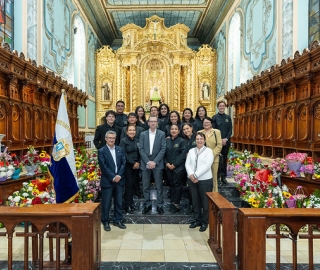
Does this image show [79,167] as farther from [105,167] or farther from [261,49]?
[261,49]

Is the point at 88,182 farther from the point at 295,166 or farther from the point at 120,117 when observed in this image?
the point at 295,166

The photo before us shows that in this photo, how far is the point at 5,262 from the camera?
9.76 ft

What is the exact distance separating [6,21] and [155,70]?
31.0 feet

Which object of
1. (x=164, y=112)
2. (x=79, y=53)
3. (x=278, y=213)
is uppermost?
(x=79, y=53)

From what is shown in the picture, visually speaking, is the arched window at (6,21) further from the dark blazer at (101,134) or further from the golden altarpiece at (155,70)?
the golden altarpiece at (155,70)

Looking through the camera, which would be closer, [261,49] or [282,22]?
[282,22]

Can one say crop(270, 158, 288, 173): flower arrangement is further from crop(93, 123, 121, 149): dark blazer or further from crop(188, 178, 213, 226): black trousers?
crop(93, 123, 121, 149): dark blazer

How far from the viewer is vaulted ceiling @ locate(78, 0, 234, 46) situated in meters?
13.9

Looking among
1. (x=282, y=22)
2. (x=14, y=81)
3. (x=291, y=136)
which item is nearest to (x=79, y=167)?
(x=14, y=81)

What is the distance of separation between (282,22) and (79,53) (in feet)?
30.8

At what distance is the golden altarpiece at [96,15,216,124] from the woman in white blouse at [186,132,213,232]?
11609mm

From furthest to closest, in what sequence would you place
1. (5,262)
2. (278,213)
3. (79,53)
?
(79,53), (5,262), (278,213)

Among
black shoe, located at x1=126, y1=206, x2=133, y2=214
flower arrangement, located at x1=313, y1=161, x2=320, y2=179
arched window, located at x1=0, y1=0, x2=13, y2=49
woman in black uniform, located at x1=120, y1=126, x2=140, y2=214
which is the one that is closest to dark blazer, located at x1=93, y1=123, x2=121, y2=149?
woman in black uniform, located at x1=120, y1=126, x2=140, y2=214

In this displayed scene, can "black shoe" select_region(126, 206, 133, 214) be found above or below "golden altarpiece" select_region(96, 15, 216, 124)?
below
